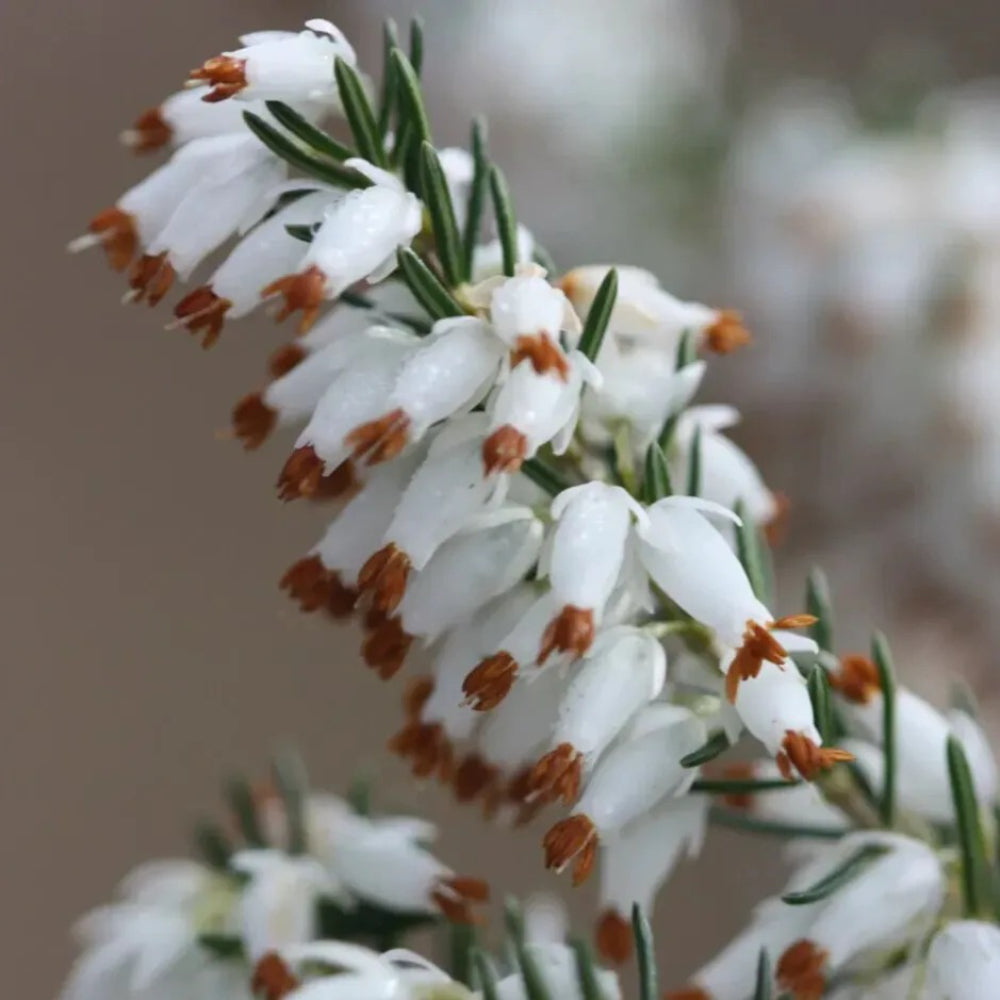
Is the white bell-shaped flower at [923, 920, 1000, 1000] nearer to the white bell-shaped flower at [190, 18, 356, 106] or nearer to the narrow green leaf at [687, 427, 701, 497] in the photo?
the narrow green leaf at [687, 427, 701, 497]

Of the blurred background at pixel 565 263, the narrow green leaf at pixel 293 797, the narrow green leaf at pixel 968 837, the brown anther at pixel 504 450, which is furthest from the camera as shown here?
the blurred background at pixel 565 263

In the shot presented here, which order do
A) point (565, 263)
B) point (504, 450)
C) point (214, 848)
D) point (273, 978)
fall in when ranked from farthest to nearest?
1. point (565, 263)
2. point (214, 848)
3. point (273, 978)
4. point (504, 450)

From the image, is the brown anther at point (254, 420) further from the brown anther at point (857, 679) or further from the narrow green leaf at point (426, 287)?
the brown anther at point (857, 679)

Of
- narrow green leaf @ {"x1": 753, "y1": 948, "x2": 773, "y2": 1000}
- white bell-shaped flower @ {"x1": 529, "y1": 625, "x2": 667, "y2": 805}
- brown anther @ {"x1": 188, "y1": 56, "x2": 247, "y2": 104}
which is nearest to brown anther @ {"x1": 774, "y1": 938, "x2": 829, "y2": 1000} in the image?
narrow green leaf @ {"x1": 753, "y1": 948, "x2": 773, "y2": 1000}

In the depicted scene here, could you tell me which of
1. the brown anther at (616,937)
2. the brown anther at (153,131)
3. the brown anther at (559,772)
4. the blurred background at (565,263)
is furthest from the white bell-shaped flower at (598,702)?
the blurred background at (565,263)

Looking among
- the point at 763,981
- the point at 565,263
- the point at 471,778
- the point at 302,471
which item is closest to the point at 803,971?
the point at 763,981

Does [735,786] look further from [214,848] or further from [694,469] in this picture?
[214,848]

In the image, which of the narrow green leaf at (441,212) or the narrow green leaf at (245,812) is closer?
the narrow green leaf at (441,212)
